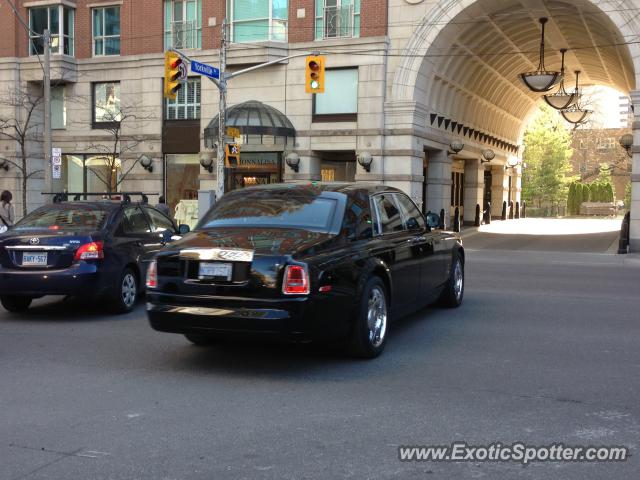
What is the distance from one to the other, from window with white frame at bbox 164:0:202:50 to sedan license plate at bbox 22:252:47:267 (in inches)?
846

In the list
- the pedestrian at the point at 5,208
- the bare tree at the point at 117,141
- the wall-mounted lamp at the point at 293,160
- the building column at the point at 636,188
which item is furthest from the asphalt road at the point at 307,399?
the bare tree at the point at 117,141

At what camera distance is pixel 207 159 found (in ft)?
94.3

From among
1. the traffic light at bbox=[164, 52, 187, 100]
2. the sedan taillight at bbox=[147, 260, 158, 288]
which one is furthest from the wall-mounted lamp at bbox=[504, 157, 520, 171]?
the sedan taillight at bbox=[147, 260, 158, 288]

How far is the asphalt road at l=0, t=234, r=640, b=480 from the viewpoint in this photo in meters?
4.34

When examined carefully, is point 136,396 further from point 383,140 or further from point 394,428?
point 383,140

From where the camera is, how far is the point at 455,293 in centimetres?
1016

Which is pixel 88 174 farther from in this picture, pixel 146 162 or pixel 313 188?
pixel 313 188

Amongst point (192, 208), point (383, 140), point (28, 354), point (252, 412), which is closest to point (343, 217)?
point (252, 412)

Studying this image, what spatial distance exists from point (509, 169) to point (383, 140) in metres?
18.5

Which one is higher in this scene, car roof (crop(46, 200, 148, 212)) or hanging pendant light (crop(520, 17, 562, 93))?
hanging pendant light (crop(520, 17, 562, 93))

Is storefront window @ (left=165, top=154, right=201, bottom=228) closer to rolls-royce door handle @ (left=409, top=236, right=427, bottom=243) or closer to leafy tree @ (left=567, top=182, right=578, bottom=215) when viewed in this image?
rolls-royce door handle @ (left=409, top=236, right=427, bottom=243)

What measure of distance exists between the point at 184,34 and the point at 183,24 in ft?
1.31

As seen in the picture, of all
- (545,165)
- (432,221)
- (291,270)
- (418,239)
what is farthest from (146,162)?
(545,165)

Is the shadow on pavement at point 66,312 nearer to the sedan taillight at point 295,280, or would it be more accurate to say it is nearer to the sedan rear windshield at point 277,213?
the sedan rear windshield at point 277,213
